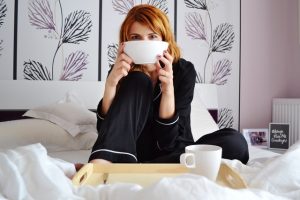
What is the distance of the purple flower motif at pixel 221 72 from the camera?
2.47 m

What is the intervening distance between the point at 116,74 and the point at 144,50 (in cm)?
21

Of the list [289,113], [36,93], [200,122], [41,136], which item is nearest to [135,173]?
[41,136]

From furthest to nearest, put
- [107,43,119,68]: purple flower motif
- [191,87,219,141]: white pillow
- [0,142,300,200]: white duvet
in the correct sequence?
[107,43,119,68]: purple flower motif, [191,87,219,141]: white pillow, [0,142,300,200]: white duvet

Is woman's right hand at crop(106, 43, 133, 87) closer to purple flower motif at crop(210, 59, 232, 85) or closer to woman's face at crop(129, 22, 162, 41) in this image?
woman's face at crop(129, 22, 162, 41)

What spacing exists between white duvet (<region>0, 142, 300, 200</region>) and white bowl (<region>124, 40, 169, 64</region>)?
0.46 m

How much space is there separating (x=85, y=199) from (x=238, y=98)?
7.29 ft

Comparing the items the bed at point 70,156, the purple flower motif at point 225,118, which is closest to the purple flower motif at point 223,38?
the bed at point 70,156

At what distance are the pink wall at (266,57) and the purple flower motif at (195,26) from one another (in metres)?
0.39

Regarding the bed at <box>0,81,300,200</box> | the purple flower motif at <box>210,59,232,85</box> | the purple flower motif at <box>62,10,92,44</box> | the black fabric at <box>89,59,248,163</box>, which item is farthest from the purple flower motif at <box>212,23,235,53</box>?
the black fabric at <box>89,59,248,163</box>

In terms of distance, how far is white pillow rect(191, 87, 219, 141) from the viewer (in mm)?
1758

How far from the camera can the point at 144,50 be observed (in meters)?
0.95

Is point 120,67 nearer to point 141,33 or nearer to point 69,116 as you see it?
point 141,33

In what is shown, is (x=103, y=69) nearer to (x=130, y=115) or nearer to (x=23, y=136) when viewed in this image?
(x=23, y=136)

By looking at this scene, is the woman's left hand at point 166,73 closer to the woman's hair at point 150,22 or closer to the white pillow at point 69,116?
the woman's hair at point 150,22
